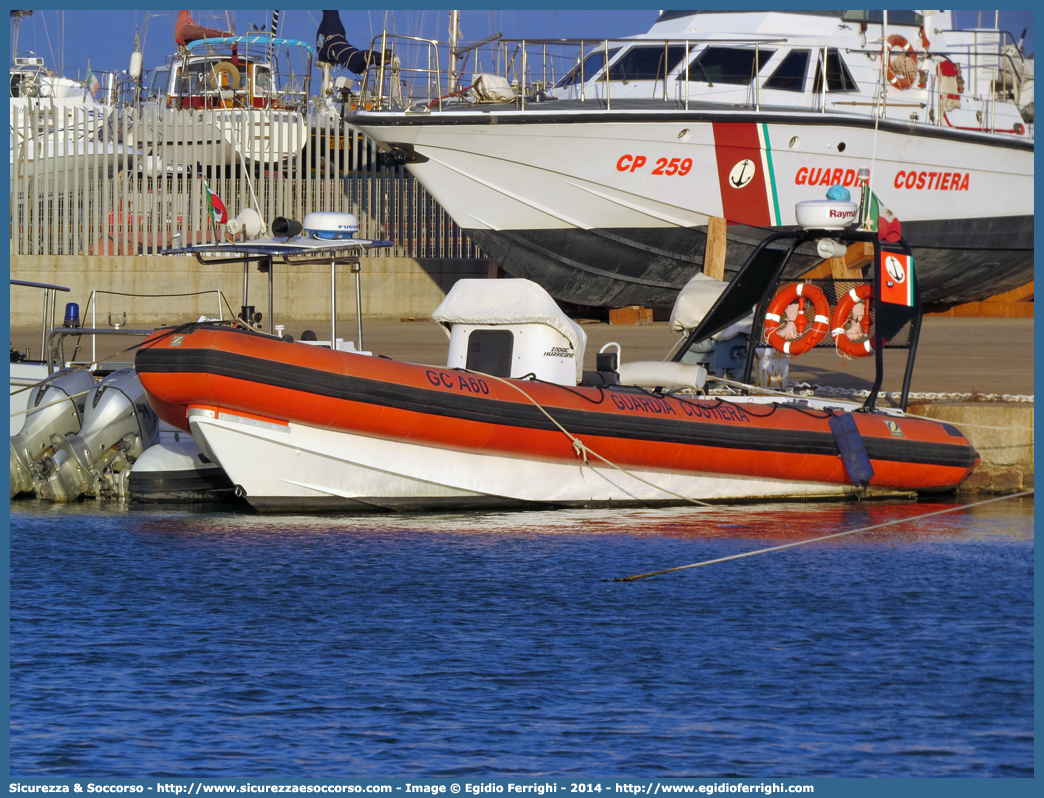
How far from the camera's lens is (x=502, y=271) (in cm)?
1883

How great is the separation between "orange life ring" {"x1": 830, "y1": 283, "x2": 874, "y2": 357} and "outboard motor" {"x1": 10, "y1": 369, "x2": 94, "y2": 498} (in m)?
6.08

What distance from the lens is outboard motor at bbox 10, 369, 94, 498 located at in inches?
422

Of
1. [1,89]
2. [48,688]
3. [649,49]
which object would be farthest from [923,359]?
[48,688]

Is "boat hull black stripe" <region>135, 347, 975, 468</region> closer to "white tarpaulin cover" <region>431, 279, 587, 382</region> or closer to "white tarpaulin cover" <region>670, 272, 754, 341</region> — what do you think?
"white tarpaulin cover" <region>431, 279, 587, 382</region>

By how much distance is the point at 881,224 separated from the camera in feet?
38.2

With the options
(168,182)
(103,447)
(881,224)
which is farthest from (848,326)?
(168,182)

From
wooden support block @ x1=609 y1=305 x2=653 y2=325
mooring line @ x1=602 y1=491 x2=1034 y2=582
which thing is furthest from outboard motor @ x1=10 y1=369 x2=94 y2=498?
wooden support block @ x1=609 y1=305 x2=653 y2=325

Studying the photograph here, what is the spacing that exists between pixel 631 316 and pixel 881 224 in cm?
659

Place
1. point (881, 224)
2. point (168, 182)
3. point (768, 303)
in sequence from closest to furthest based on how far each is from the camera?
point (881, 224) < point (768, 303) < point (168, 182)

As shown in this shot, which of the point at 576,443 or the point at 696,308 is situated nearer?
the point at 576,443

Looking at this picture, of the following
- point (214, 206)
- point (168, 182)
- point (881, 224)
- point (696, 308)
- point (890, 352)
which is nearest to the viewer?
point (214, 206)

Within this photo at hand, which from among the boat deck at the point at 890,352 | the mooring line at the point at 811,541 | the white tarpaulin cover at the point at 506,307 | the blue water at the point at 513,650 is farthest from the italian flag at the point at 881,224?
the blue water at the point at 513,650

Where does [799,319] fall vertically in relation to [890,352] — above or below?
above

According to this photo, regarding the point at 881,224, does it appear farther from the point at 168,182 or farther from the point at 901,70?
the point at 168,182
